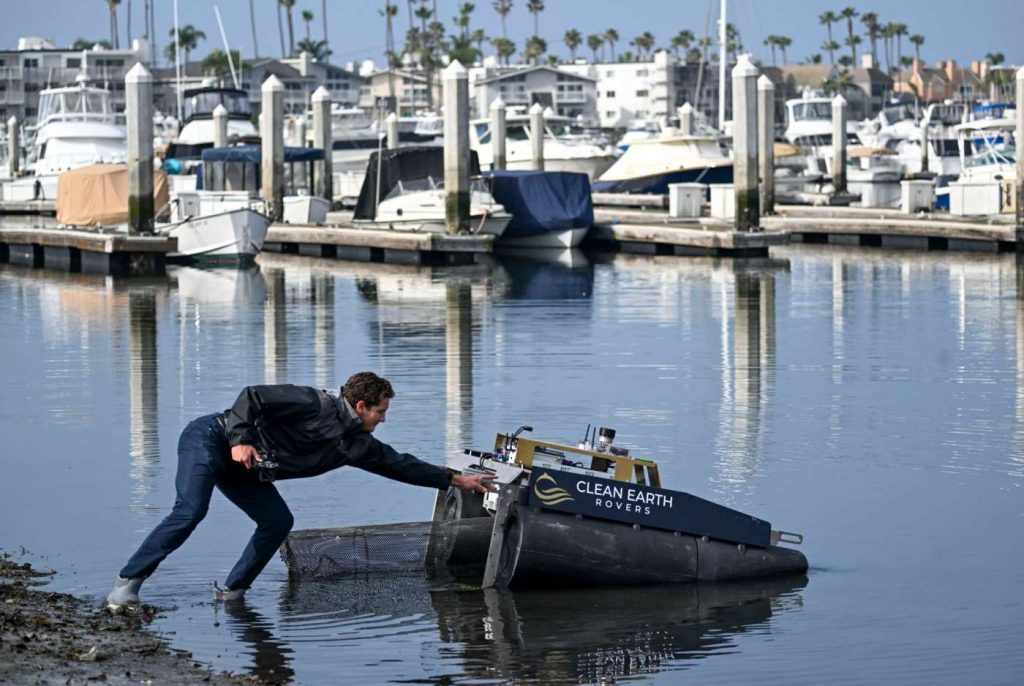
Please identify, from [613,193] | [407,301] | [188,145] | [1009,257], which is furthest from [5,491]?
[188,145]

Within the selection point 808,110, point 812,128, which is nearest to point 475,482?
point 812,128

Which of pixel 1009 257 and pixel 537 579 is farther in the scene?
pixel 1009 257

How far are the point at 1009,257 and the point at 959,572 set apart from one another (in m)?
28.1

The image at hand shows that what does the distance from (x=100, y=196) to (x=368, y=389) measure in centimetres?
3255

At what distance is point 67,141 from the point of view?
199ft

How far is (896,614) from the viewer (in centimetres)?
1042

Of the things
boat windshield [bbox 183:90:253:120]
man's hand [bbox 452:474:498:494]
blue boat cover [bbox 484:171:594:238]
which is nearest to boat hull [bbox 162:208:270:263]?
blue boat cover [bbox 484:171:594:238]

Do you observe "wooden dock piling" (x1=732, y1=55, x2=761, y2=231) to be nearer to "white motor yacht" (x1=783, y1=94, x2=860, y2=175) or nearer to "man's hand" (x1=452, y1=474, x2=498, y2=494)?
"man's hand" (x1=452, y1=474, x2=498, y2=494)

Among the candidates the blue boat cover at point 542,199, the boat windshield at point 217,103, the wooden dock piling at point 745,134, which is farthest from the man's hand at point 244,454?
the boat windshield at point 217,103

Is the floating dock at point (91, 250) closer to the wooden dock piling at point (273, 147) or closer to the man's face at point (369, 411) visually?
the wooden dock piling at point (273, 147)

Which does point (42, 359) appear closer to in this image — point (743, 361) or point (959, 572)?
point (743, 361)

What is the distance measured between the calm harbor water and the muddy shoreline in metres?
0.28

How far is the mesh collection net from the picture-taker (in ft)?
36.0

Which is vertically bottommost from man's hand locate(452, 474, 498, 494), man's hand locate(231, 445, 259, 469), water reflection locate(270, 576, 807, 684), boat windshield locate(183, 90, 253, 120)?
water reflection locate(270, 576, 807, 684)
